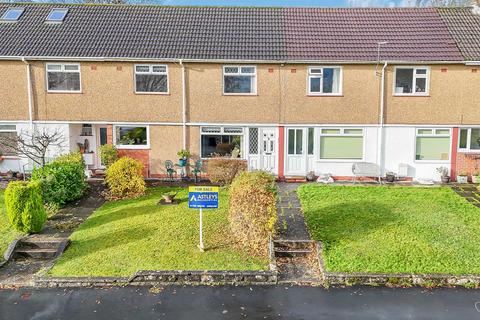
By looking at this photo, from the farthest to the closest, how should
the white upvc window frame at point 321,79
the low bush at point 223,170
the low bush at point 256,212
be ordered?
the white upvc window frame at point 321,79, the low bush at point 223,170, the low bush at point 256,212

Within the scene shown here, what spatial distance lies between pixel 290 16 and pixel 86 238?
558 inches

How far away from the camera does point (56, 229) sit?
13578 millimetres

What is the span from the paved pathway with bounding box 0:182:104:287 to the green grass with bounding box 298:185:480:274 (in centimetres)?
704

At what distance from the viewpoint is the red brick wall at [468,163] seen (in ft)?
62.5

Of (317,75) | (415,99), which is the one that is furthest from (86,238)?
(415,99)

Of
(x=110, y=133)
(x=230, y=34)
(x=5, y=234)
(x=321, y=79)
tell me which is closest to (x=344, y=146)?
(x=321, y=79)

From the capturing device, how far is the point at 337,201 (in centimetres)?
1570

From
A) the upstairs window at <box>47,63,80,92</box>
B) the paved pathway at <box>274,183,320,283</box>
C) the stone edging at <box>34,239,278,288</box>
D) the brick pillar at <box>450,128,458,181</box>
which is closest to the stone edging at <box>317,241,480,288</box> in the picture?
the paved pathway at <box>274,183,320,283</box>

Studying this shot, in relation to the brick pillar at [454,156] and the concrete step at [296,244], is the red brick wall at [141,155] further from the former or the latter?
the brick pillar at [454,156]

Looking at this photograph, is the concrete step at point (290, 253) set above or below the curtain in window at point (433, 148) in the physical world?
below

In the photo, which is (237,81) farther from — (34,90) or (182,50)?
(34,90)

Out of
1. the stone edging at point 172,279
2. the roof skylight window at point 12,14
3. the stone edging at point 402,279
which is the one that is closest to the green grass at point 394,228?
the stone edging at point 402,279

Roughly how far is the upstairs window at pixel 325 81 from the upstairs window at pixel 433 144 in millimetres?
3961

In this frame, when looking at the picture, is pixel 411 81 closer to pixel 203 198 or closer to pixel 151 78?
pixel 151 78
